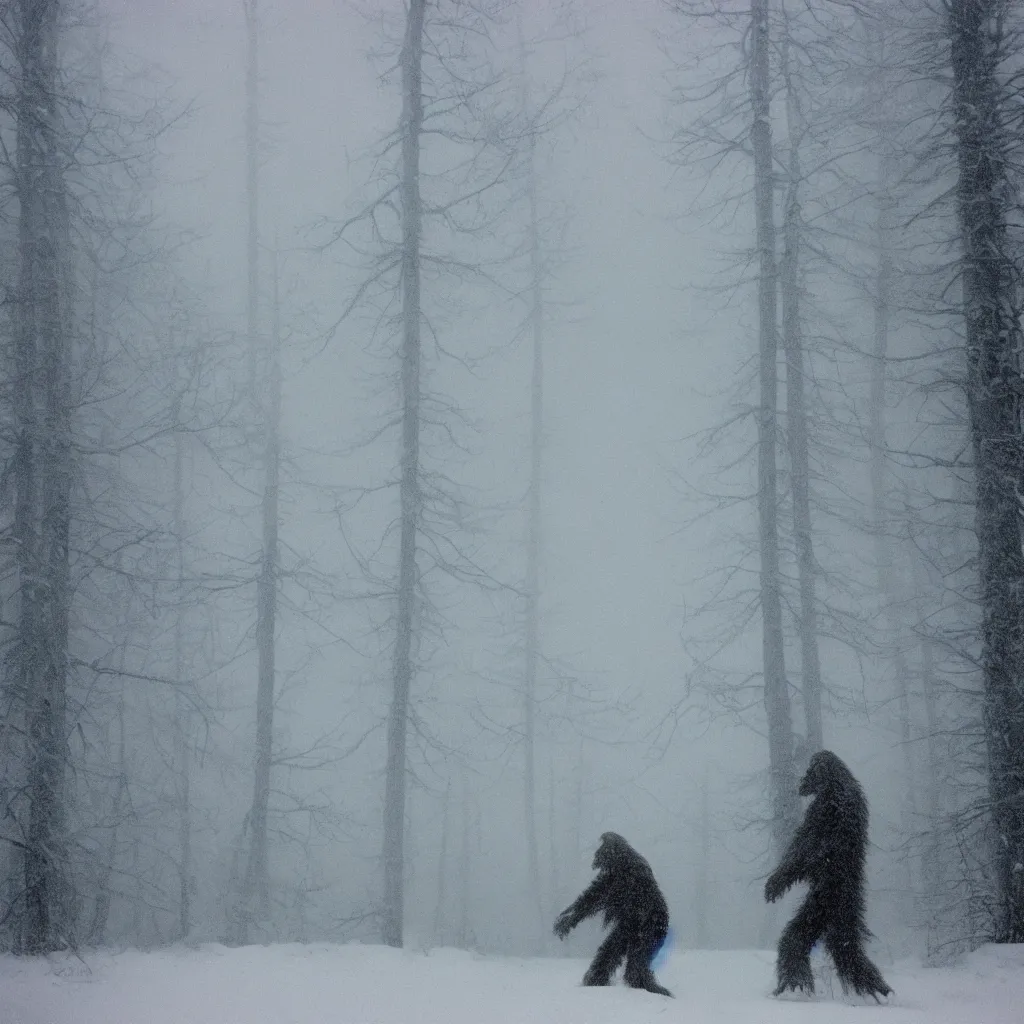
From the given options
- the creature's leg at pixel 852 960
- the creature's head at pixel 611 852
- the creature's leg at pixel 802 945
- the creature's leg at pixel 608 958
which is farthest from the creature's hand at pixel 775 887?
the creature's leg at pixel 608 958

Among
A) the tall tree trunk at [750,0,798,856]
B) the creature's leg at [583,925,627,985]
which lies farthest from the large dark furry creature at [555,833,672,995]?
the tall tree trunk at [750,0,798,856]

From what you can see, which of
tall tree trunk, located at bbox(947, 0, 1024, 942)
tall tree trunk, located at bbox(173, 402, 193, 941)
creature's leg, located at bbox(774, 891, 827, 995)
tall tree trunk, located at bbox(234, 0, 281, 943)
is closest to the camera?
creature's leg, located at bbox(774, 891, 827, 995)

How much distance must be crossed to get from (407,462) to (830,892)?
7136 millimetres

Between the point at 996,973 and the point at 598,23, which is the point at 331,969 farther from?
the point at 598,23

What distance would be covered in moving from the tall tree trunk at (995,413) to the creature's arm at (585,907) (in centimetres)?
441

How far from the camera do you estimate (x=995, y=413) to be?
8.06 m

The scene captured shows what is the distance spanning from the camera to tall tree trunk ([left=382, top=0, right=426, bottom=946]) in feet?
33.3

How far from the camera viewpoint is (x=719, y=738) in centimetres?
2983

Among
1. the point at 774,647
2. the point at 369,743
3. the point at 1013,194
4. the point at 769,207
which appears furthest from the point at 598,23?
the point at 369,743

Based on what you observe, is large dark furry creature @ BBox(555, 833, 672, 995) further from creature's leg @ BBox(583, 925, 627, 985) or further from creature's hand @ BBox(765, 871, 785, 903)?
creature's hand @ BBox(765, 871, 785, 903)

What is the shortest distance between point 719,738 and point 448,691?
1126 cm

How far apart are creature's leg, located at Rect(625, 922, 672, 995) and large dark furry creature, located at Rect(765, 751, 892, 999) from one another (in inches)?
35.2

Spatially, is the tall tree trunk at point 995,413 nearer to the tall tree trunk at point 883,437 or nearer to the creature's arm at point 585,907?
the creature's arm at point 585,907

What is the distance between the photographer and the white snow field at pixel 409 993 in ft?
16.6
